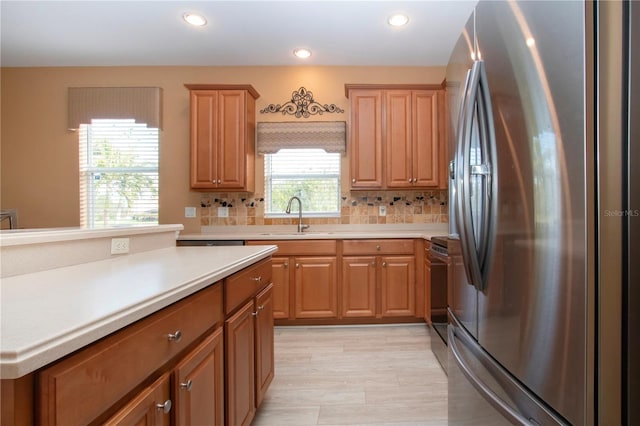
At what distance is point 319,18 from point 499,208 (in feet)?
8.29

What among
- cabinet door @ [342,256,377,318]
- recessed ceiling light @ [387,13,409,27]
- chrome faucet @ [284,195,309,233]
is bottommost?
cabinet door @ [342,256,377,318]

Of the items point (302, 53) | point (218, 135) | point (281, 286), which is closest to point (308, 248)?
point (281, 286)

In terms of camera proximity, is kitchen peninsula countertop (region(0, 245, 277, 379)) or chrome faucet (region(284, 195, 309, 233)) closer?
kitchen peninsula countertop (region(0, 245, 277, 379))

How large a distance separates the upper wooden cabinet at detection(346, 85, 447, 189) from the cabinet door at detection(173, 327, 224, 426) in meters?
2.45

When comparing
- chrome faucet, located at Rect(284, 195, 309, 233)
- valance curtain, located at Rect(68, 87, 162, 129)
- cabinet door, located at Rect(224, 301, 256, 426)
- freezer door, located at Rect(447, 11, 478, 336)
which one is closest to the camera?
freezer door, located at Rect(447, 11, 478, 336)

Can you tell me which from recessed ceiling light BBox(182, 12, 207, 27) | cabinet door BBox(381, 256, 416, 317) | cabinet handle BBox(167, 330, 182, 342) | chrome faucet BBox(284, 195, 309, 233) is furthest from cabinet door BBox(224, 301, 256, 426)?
recessed ceiling light BBox(182, 12, 207, 27)

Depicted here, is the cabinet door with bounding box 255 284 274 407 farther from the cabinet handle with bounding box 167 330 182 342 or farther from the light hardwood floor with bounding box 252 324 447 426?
the cabinet handle with bounding box 167 330 182 342

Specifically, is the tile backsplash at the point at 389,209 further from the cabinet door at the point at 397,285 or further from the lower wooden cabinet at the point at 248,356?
the lower wooden cabinet at the point at 248,356

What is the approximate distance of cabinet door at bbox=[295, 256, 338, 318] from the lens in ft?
9.57

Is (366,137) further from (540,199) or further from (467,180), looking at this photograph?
(540,199)

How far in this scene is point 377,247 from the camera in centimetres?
294

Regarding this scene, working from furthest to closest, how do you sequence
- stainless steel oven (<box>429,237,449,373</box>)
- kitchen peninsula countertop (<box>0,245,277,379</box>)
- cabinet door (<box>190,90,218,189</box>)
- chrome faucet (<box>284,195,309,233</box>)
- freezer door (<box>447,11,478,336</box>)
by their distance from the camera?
chrome faucet (<box>284,195,309,233</box>)
cabinet door (<box>190,90,218,189</box>)
stainless steel oven (<box>429,237,449,373</box>)
freezer door (<box>447,11,478,336</box>)
kitchen peninsula countertop (<box>0,245,277,379</box>)

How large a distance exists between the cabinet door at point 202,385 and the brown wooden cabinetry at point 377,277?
1921 mm

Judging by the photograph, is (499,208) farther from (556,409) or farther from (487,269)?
(556,409)
